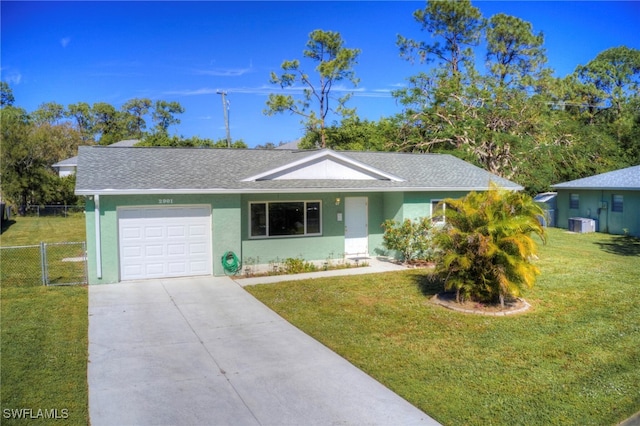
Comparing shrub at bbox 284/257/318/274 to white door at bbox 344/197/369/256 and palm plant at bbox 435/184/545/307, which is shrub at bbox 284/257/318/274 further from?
palm plant at bbox 435/184/545/307

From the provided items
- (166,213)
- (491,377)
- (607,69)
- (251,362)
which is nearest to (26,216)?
(166,213)

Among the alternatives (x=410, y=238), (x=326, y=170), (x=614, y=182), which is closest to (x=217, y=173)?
(x=326, y=170)

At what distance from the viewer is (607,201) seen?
2345 cm

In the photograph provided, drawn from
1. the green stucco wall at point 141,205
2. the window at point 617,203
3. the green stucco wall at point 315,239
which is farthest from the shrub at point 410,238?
the window at point 617,203

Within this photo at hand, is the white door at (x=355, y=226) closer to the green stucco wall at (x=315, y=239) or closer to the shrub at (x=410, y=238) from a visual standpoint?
the green stucco wall at (x=315, y=239)

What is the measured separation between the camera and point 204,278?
13461 mm

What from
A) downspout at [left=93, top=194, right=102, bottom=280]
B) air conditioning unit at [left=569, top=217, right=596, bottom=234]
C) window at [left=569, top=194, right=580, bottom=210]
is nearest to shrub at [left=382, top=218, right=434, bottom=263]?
downspout at [left=93, top=194, right=102, bottom=280]

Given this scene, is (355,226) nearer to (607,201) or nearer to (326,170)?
(326,170)

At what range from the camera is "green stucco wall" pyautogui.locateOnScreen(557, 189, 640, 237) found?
2206 centimetres

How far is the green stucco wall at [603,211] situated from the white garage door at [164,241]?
2002cm

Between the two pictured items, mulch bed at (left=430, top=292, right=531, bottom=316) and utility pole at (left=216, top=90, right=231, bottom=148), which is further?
utility pole at (left=216, top=90, right=231, bottom=148)

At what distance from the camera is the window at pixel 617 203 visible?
2278 centimetres

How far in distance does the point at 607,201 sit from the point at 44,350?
24971 mm

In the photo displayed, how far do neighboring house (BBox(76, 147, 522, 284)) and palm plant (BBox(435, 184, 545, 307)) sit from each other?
3109 millimetres
